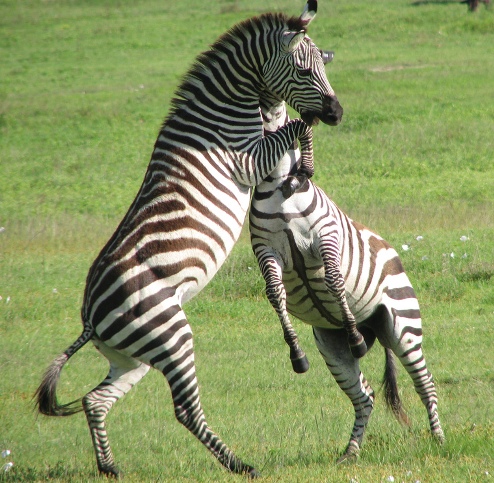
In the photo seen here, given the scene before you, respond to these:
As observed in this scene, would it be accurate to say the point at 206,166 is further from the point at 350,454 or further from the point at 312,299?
the point at 350,454

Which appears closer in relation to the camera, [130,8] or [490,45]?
[490,45]

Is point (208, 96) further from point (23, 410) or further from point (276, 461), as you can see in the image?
point (23, 410)

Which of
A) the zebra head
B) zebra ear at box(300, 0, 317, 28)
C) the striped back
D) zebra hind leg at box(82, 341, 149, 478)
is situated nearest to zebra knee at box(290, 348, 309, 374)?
the striped back

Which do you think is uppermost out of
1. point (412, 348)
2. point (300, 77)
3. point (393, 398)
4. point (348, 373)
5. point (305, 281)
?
point (300, 77)

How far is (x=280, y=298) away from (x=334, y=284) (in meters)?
0.38

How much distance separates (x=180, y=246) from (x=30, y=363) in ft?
13.3

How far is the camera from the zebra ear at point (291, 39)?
5.59 m

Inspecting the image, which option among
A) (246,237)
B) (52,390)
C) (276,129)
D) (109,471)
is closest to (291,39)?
(276,129)

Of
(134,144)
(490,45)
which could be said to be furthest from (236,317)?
(490,45)

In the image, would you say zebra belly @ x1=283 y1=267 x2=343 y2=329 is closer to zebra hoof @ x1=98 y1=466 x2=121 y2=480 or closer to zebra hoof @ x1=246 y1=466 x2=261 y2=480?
zebra hoof @ x1=246 y1=466 x2=261 y2=480

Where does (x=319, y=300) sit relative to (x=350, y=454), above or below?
above

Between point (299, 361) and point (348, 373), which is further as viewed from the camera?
point (348, 373)

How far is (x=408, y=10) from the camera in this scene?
34.2 metres

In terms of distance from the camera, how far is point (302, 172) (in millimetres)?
5750
